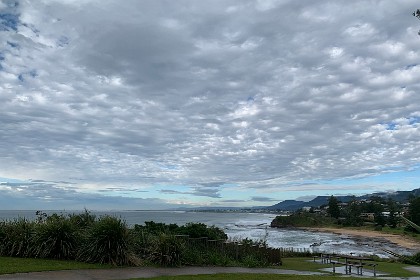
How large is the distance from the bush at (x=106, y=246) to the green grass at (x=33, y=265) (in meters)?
0.56

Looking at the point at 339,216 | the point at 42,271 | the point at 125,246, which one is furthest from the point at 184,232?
the point at 339,216

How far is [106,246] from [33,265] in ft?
8.17

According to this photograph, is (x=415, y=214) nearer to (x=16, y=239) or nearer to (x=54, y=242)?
(x=54, y=242)

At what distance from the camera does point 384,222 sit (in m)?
120

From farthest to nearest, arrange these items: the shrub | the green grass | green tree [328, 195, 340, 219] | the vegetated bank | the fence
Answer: green tree [328, 195, 340, 219] < the fence < the shrub < the vegetated bank < the green grass

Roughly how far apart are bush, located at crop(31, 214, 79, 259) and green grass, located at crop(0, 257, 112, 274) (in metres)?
0.65

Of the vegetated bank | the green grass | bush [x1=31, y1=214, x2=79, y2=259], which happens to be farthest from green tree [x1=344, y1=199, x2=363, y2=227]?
the green grass

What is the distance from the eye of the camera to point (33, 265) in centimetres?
1293

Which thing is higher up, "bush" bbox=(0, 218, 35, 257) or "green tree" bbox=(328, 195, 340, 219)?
"green tree" bbox=(328, 195, 340, 219)

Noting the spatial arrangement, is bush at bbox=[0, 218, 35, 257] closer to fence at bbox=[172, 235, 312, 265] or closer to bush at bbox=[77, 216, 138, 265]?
bush at bbox=[77, 216, 138, 265]

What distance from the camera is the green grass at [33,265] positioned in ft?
39.8

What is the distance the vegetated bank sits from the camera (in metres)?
14.7

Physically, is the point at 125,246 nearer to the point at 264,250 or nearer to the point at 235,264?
the point at 235,264

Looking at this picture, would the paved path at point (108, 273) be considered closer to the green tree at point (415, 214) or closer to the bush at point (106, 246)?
the bush at point (106, 246)
